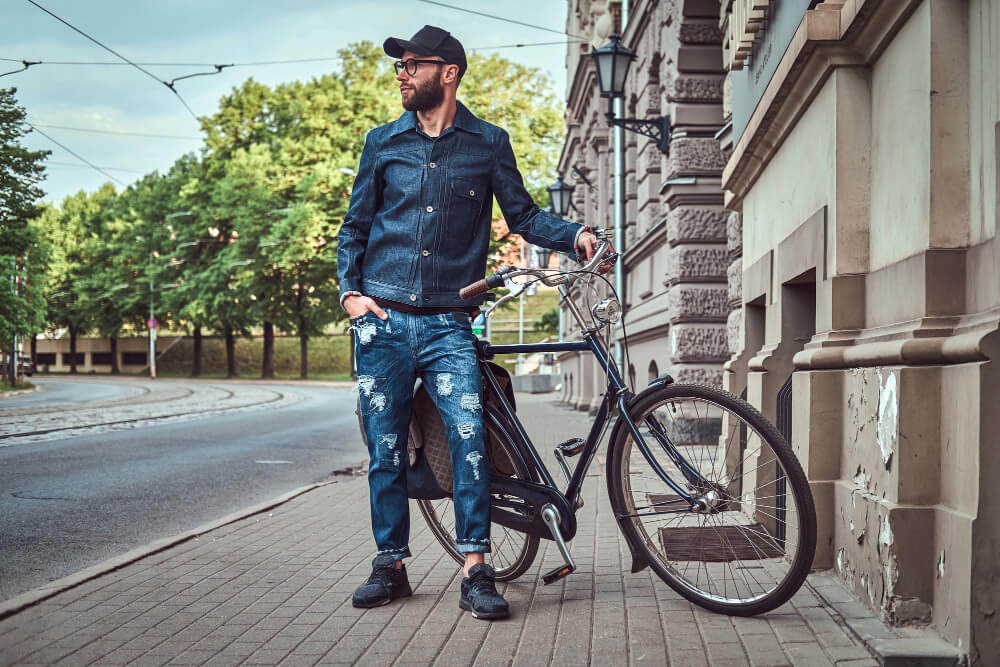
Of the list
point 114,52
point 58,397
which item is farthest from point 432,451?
point 58,397

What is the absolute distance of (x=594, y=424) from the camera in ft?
13.5

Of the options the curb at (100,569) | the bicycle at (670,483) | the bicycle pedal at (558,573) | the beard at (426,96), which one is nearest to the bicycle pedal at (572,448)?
the bicycle at (670,483)

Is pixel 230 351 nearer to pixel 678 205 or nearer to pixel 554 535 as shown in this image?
pixel 678 205

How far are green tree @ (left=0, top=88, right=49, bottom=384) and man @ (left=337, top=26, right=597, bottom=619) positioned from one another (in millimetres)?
22588

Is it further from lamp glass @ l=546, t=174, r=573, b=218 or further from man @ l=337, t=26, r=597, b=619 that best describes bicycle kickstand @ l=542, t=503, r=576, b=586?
lamp glass @ l=546, t=174, r=573, b=218

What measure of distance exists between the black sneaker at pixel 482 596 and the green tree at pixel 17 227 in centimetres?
2337

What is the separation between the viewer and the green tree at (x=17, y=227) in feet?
87.9

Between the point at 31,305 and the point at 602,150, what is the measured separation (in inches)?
1051

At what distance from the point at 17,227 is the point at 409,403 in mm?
31534

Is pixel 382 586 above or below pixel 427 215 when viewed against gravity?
below

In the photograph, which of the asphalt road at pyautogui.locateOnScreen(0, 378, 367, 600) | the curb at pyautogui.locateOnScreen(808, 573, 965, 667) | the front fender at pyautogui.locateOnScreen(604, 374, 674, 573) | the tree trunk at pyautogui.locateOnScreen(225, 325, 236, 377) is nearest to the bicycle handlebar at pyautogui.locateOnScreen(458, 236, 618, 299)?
the front fender at pyautogui.locateOnScreen(604, 374, 674, 573)

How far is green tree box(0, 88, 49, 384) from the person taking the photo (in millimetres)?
26797

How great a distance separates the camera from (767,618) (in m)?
3.64

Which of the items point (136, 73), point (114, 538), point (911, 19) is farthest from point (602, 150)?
point (911, 19)
